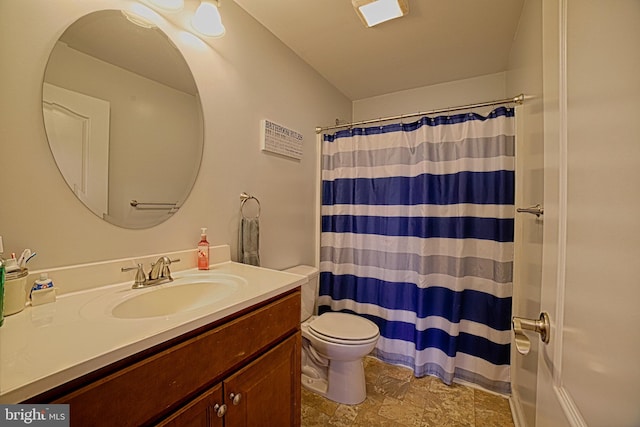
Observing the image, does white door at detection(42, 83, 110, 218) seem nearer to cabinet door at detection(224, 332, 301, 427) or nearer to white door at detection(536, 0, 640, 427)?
cabinet door at detection(224, 332, 301, 427)

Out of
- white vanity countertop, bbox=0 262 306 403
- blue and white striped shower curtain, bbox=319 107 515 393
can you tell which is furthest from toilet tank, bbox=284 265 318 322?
white vanity countertop, bbox=0 262 306 403

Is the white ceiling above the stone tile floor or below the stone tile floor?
above

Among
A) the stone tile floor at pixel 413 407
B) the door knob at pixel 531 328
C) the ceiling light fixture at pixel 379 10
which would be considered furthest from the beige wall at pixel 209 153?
the door knob at pixel 531 328

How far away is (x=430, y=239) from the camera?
1.82 meters

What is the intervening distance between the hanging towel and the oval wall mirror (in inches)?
14.7

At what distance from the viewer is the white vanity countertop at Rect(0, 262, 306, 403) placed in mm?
474

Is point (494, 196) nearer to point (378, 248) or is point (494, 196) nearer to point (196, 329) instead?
point (378, 248)

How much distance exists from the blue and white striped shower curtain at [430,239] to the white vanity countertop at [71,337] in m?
1.29

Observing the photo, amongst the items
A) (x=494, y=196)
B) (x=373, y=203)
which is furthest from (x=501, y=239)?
(x=373, y=203)

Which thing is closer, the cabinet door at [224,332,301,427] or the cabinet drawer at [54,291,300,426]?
the cabinet drawer at [54,291,300,426]

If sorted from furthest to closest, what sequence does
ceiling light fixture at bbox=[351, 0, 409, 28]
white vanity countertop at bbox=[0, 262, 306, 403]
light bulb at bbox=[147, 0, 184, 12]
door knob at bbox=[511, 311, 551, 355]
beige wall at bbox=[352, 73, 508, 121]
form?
beige wall at bbox=[352, 73, 508, 121]
ceiling light fixture at bbox=[351, 0, 409, 28]
light bulb at bbox=[147, 0, 184, 12]
door knob at bbox=[511, 311, 551, 355]
white vanity countertop at bbox=[0, 262, 306, 403]

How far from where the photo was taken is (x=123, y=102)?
3.48ft

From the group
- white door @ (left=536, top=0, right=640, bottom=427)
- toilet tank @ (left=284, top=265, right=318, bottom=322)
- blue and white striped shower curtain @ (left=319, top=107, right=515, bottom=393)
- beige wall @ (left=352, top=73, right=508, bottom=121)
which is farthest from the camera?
beige wall @ (left=352, top=73, right=508, bottom=121)

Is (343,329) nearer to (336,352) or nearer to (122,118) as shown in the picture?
(336,352)
